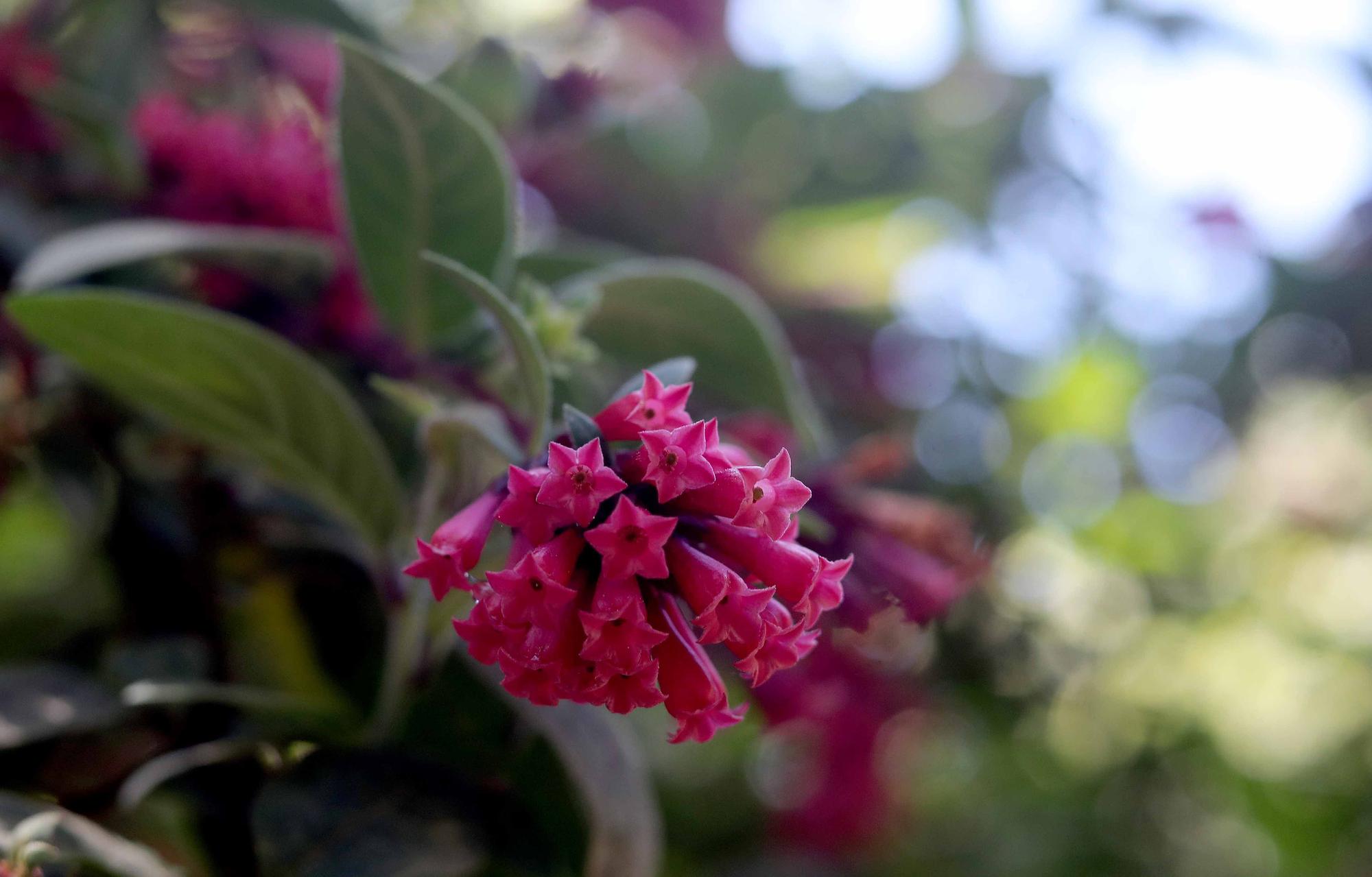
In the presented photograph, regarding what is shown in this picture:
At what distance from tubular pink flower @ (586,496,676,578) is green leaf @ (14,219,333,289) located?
0.47 metres

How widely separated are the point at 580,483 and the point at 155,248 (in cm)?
45

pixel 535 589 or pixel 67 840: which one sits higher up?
pixel 535 589

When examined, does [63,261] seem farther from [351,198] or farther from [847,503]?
[847,503]

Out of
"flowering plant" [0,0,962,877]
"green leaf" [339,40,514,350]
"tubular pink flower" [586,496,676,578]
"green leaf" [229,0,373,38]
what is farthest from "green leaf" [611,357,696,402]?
"green leaf" [229,0,373,38]

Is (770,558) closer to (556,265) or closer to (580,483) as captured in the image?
(580,483)

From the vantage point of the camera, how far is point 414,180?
74 centimetres

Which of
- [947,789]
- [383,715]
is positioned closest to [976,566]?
[383,715]

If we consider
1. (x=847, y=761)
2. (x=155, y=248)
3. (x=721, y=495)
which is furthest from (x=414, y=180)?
(x=847, y=761)

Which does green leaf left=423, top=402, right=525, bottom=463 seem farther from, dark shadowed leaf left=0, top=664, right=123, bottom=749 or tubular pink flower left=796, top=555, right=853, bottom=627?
dark shadowed leaf left=0, top=664, right=123, bottom=749

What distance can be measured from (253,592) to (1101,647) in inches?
64.7

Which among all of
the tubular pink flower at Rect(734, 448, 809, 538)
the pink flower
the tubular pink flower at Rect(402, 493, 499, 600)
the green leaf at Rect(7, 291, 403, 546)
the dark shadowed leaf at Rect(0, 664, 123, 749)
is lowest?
the dark shadowed leaf at Rect(0, 664, 123, 749)

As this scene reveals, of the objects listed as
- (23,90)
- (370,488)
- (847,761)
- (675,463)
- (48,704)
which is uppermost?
(675,463)

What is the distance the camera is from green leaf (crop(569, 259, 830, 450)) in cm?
79

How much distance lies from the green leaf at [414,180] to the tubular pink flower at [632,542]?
1.13ft
